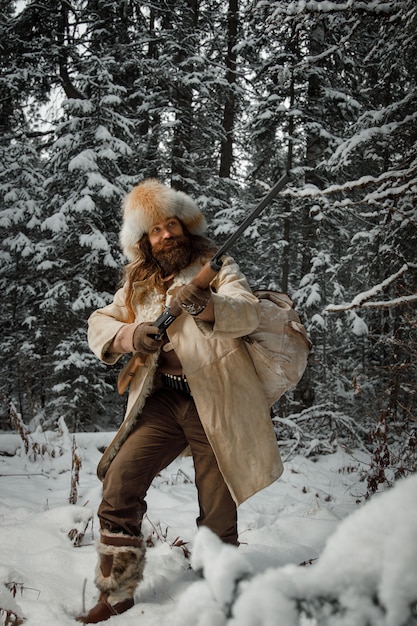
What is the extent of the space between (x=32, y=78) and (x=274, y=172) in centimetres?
710

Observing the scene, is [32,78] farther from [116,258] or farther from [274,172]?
[274,172]

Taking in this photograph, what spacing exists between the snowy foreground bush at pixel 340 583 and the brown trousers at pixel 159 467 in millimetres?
2146

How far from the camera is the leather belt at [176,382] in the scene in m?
2.81

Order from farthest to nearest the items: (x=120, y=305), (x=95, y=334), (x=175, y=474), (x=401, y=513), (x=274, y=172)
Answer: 1. (x=274, y=172)
2. (x=175, y=474)
3. (x=120, y=305)
4. (x=95, y=334)
5. (x=401, y=513)

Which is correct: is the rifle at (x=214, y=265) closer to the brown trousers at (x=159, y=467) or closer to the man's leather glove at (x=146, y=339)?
the man's leather glove at (x=146, y=339)

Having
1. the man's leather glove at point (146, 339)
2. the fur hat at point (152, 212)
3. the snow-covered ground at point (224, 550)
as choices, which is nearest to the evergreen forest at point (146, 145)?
the snow-covered ground at point (224, 550)

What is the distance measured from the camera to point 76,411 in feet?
35.0

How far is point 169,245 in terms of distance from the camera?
295 centimetres

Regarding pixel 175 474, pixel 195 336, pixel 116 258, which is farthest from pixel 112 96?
pixel 195 336

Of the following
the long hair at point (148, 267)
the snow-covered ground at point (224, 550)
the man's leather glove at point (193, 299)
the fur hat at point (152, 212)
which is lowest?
the snow-covered ground at point (224, 550)

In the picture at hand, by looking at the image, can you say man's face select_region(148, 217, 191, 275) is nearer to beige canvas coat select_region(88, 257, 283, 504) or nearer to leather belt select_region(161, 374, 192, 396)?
beige canvas coat select_region(88, 257, 283, 504)

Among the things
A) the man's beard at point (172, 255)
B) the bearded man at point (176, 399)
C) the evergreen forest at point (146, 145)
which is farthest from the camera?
the evergreen forest at point (146, 145)

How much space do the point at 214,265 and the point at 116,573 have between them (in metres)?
1.78

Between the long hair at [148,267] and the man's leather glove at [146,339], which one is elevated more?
the long hair at [148,267]
